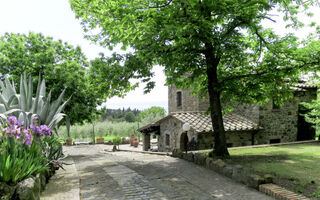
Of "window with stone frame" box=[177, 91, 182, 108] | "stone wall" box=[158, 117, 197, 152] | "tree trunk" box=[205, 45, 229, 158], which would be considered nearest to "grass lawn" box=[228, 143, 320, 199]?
"tree trunk" box=[205, 45, 229, 158]

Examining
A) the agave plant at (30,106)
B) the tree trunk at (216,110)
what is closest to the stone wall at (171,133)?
the tree trunk at (216,110)

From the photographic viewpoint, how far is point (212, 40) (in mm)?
7207

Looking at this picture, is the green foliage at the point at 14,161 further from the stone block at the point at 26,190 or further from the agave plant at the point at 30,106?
the agave plant at the point at 30,106

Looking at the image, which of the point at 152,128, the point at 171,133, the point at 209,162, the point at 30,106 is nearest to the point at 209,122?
the point at 171,133

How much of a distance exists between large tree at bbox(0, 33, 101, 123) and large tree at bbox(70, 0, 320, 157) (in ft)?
14.3

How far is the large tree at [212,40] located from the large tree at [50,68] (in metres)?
4.34

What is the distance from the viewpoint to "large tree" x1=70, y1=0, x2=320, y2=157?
6844 millimetres

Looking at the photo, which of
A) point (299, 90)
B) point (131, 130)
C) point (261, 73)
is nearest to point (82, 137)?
point (131, 130)

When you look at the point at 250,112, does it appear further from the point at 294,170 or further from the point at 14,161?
the point at 14,161

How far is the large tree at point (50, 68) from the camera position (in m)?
12.7

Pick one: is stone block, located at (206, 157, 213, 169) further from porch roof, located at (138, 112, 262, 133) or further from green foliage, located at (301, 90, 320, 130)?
green foliage, located at (301, 90, 320, 130)

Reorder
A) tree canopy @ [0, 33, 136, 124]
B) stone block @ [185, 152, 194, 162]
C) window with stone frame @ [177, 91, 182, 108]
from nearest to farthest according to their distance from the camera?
stone block @ [185, 152, 194, 162] → tree canopy @ [0, 33, 136, 124] → window with stone frame @ [177, 91, 182, 108]

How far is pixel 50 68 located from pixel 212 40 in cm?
970

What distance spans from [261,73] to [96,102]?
9840 mm
